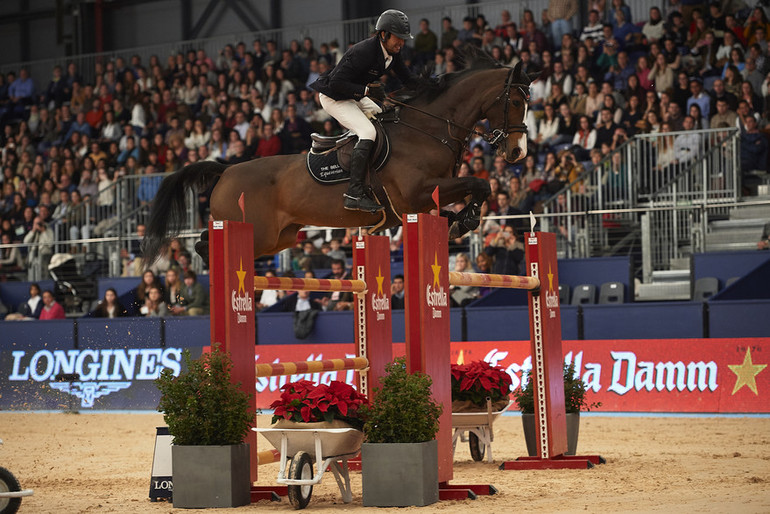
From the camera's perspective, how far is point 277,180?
750 centimetres

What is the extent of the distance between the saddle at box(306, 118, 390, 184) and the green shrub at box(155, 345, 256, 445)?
191 cm

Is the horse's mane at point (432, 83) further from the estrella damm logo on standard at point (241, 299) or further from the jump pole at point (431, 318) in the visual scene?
the estrella damm logo on standard at point (241, 299)

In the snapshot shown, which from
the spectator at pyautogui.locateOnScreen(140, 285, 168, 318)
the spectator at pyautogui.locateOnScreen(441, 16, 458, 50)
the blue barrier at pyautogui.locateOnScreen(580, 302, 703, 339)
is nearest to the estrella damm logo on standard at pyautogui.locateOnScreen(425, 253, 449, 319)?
the blue barrier at pyautogui.locateOnScreen(580, 302, 703, 339)

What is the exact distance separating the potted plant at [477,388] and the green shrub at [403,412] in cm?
179

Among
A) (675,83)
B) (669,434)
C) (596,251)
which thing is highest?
(675,83)

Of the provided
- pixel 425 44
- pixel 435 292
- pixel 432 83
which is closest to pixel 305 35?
pixel 425 44

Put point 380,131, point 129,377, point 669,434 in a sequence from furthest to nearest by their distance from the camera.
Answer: point 129,377
point 669,434
point 380,131

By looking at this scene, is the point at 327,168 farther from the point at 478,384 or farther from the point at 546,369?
the point at 546,369

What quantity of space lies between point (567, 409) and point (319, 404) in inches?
106

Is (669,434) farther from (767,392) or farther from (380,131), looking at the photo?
(380,131)

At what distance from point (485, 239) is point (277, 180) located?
5.62 metres

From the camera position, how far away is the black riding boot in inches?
269

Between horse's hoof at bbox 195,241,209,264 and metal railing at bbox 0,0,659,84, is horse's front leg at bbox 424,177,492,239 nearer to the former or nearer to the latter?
horse's hoof at bbox 195,241,209,264

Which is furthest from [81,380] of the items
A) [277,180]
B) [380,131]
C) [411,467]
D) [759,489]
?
[759,489]
